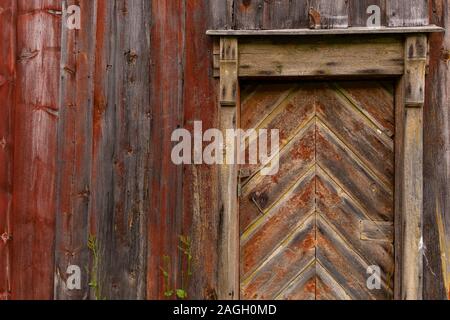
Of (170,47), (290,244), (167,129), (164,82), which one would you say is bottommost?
(290,244)

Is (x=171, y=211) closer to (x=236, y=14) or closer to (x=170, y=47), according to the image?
(x=170, y=47)

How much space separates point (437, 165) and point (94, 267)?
250cm

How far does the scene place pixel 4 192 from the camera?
400 cm

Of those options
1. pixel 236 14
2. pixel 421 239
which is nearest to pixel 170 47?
pixel 236 14

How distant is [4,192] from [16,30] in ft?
3.85

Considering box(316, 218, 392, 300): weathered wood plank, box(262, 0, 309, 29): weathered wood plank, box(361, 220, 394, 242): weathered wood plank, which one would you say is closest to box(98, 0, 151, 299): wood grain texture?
box(262, 0, 309, 29): weathered wood plank

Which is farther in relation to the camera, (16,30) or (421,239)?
(16,30)

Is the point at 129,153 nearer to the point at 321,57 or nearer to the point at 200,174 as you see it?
the point at 200,174

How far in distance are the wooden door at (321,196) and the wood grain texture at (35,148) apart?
138cm

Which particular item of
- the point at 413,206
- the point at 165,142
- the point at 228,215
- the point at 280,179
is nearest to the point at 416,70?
the point at 413,206

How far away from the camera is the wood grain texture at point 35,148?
3.99 m

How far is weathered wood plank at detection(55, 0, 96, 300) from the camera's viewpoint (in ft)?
13.1

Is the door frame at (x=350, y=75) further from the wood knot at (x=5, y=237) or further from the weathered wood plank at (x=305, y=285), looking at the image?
the wood knot at (x=5, y=237)

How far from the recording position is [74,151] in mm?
4008
